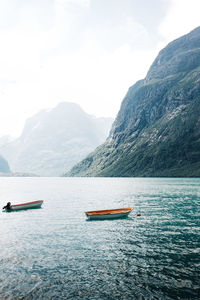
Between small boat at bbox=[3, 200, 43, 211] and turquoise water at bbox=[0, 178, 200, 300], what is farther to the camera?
small boat at bbox=[3, 200, 43, 211]

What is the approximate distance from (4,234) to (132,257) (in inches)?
889

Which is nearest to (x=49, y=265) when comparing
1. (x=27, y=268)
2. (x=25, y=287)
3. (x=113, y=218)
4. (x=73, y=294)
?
(x=27, y=268)

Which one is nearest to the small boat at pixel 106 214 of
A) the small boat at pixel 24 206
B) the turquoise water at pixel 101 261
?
the turquoise water at pixel 101 261

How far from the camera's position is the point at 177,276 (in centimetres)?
2025

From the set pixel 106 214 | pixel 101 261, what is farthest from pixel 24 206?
pixel 101 261

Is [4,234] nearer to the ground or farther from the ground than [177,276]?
farther from the ground

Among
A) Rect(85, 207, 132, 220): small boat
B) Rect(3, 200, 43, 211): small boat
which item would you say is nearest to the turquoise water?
Rect(85, 207, 132, 220): small boat

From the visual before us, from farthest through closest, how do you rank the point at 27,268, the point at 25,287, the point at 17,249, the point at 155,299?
the point at 17,249, the point at 27,268, the point at 25,287, the point at 155,299

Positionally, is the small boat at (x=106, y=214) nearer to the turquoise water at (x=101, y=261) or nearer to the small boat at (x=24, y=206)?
the turquoise water at (x=101, y=261)

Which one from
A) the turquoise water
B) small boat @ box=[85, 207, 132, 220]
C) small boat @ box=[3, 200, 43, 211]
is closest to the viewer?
the turquoise water

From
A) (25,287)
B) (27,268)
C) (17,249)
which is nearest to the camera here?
(25,287)

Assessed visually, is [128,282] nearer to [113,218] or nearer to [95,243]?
[95,243]

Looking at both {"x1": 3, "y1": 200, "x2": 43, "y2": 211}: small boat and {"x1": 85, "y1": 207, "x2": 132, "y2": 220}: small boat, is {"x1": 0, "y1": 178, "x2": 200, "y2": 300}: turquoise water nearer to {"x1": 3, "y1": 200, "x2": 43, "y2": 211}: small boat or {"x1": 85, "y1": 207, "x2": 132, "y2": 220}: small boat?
{"x1": 85, "y1": 207, "x2": 132, "y2": 220}: small boat

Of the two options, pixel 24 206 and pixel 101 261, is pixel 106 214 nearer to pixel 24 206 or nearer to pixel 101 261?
pixel 101 261
